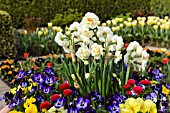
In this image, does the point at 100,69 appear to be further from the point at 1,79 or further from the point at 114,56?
the point at 1,79

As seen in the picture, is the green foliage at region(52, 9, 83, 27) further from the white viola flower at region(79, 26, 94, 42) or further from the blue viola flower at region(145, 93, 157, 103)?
the blue viola flower at region(145, 93, 157, 103)

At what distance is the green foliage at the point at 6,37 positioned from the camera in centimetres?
798

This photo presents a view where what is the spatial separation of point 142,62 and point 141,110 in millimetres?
638

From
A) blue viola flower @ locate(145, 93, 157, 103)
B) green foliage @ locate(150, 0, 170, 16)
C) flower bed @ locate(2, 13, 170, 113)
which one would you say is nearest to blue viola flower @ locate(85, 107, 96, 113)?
flower bed @ locate(2, 13, 170, 113)

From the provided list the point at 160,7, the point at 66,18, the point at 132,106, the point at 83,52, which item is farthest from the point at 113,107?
the point at 160,7

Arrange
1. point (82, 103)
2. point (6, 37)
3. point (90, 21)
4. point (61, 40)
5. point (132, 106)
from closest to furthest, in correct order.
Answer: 1. point (132, 106)
2. point (82, 103)
3. point (90, 21)
4. point (61, 40)
5. point (6, 37)

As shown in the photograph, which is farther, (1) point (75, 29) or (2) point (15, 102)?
(1) point (75, 29)

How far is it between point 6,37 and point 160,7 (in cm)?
702

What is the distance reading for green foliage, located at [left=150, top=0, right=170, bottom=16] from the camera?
44.4 feet

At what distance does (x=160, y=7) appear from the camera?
13648 millimetres

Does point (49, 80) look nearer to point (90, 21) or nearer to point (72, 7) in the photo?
point (90, 21)

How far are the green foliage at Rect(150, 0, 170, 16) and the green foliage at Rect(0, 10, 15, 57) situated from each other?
686cm

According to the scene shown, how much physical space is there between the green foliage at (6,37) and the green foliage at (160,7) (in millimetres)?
6856

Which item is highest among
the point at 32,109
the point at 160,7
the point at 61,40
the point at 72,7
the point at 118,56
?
the point at 72,7
